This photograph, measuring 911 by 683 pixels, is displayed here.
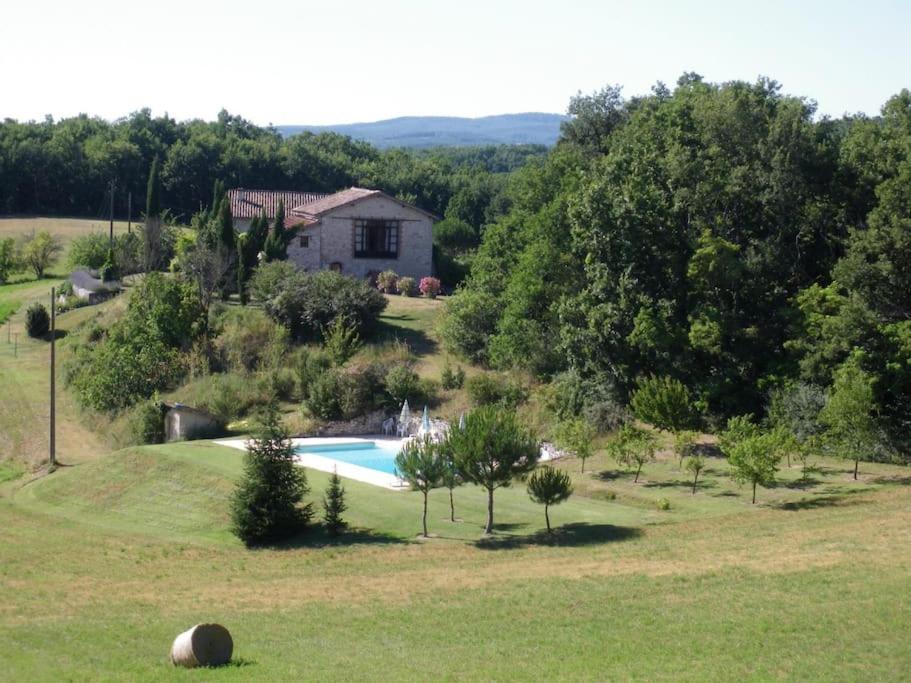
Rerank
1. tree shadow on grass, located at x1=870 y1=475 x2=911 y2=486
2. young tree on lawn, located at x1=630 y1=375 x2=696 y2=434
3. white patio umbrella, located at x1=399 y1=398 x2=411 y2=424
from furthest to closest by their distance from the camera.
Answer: white patio umbrella, located at x1=399 y1=398 x2=411 y2=424, young tree on lawn, located at x1=630 y1=375 x2=696 y2=434, tree shadow on grass, located at x1=870 y1=475 x2=911 y2=486

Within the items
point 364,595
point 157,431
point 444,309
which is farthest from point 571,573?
point 444,309

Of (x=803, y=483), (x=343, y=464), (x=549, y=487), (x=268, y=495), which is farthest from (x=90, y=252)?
(x=803, y=483)

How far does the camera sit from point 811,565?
2631cm

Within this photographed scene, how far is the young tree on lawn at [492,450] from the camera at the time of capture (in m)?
31.3

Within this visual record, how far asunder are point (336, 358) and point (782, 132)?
69.7 ft

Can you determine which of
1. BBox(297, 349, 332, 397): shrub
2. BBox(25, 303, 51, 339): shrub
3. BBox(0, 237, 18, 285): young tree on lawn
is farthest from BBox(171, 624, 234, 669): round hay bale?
BBox(0, 237, 18, 285): young tree on lawn

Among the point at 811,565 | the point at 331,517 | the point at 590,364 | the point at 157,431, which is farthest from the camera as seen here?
the point at 157,431

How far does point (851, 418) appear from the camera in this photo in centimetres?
3531

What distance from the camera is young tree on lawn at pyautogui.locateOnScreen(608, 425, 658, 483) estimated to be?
120ft

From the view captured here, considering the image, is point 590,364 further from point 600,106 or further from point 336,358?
point 600,106

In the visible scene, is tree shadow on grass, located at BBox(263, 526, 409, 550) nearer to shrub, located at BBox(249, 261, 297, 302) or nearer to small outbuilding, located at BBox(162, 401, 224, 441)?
small outbuilding, located at BBox(162, 401, 224, 441)

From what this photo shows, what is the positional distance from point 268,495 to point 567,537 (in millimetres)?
8430

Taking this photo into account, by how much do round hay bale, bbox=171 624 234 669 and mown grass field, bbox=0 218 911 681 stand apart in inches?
13.2

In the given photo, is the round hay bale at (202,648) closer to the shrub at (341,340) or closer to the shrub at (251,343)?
the shrub at (341,340)
